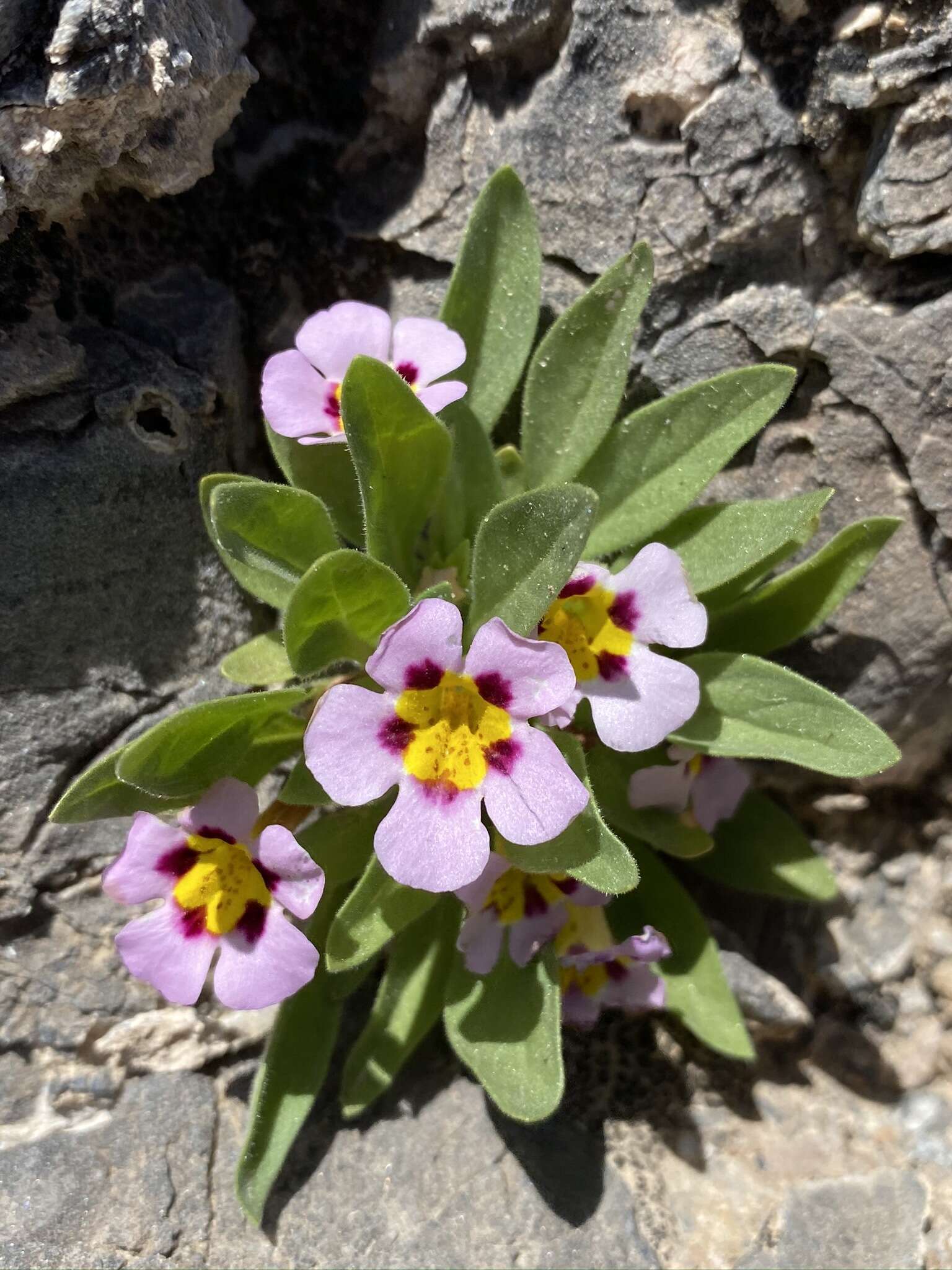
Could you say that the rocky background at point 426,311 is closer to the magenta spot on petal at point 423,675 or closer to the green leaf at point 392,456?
the green leaf at point 392,456

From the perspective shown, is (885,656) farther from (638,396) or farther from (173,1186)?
(173,1186)

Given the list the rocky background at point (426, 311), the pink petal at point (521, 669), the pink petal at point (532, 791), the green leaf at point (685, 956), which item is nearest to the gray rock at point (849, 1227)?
the rocky background at point (426, 311)

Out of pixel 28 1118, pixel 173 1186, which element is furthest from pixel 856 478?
pixel 28 1118

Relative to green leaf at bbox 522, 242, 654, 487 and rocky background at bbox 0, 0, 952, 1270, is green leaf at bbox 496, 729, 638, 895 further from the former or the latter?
rocky background at bbox 0, 0, 952, 1270

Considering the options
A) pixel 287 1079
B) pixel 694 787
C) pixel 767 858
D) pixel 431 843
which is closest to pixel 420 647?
pixel 431 843

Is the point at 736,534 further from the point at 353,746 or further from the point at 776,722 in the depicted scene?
the point at 353,746

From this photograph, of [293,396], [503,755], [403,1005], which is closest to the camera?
[503,755]

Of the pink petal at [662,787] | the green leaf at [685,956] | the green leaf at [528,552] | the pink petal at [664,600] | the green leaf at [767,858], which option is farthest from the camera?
the green leaf at [767,858]
